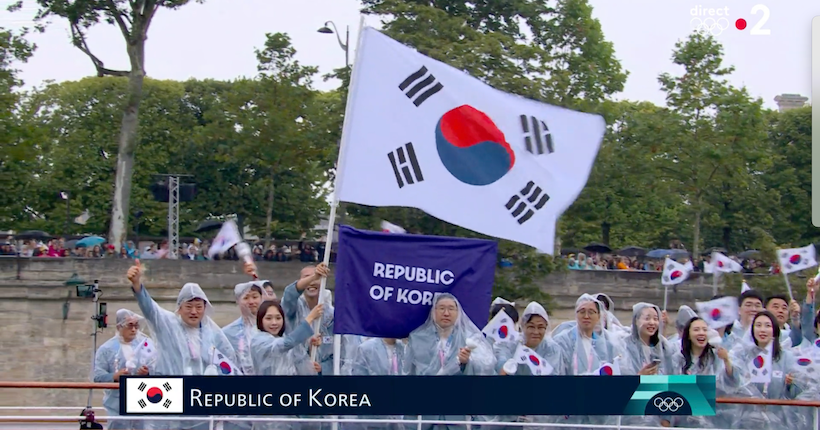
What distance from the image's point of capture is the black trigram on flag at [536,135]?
10.3 metres

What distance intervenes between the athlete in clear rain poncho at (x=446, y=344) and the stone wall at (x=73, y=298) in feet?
72.5

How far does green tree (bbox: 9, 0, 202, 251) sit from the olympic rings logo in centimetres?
2585

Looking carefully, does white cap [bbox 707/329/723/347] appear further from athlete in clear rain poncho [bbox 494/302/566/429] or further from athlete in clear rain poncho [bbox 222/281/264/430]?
athlete in clear rain poncho [bbox 222/281/264/430]

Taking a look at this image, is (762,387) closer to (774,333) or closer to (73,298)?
(774,333)

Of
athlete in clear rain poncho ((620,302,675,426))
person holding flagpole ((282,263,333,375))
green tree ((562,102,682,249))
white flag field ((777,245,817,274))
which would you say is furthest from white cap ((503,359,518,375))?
green tree ((562,102,682,249))

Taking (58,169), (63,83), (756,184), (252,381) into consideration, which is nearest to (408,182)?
(252,381)

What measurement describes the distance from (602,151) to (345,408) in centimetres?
2224

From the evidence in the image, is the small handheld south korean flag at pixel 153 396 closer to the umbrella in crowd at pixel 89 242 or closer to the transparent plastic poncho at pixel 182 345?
the transparent plastic poncho at pixel 182 345

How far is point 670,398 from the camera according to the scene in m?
10.2

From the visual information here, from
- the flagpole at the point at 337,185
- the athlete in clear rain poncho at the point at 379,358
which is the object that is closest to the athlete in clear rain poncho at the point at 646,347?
the athlete in clear rain poncho at the point at 379,358

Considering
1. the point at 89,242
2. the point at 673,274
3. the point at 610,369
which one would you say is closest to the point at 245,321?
the point at 610,369

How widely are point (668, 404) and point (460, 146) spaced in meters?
2.67

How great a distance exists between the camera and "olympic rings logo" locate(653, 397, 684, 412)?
1015cm

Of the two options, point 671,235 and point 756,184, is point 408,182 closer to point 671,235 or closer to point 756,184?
point 756,184
